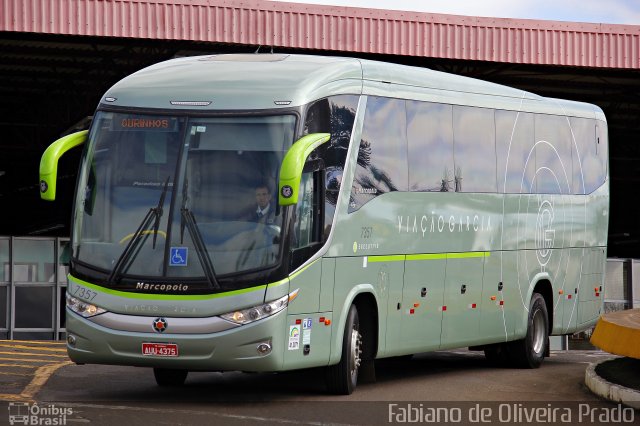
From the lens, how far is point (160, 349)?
485 inches

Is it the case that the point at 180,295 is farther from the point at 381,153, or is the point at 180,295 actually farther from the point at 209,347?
the point at 381,153

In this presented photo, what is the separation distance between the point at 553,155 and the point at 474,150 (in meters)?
2.72

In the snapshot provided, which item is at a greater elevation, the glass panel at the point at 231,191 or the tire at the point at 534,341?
the glass panel at the point at 231,191

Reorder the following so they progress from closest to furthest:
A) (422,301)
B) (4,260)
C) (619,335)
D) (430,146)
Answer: (619,335) < (422,301) < (430,146) < (4,260)

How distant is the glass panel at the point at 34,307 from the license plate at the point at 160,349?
17.3 meters

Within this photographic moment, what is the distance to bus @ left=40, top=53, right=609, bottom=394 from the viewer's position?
485 inches

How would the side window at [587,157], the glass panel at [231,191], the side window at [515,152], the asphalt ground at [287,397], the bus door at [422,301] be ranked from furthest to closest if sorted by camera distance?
1. the side window at [587,157]
2. the side window at [515,152]
3. the bus door at [422,301]
4. the glass panel at [231,191]
5. the asphalt ground at [287,397]

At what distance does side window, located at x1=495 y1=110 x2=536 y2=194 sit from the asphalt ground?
242cm

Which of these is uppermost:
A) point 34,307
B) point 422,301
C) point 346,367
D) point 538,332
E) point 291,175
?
point 291,175

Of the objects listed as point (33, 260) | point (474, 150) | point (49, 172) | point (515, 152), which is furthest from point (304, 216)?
point (33, 260)

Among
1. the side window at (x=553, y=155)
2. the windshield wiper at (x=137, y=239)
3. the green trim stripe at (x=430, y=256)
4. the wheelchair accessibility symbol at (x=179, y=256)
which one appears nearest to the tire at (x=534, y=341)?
the side window at (x=553, y=155)

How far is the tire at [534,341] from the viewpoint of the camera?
59.9ft

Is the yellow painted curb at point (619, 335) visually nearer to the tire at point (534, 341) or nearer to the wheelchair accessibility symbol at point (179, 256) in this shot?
the tire at point (534, 341)

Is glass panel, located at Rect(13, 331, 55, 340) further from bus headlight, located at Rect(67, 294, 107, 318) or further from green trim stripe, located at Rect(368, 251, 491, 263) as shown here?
bus headlight, located at Rect(67, 294, 107, 318)
